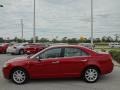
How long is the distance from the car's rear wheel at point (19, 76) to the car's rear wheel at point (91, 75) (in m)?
2.30

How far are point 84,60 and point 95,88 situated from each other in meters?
1.46

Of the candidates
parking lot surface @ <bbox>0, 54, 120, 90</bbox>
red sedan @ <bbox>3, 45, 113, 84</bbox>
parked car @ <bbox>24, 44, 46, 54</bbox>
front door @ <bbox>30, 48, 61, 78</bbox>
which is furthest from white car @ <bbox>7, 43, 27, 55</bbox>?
front door @ <bbox>30, 48, 61, 78</bbox>

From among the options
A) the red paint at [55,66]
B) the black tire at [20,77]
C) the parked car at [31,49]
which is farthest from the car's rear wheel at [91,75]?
the parked car at [31,49]

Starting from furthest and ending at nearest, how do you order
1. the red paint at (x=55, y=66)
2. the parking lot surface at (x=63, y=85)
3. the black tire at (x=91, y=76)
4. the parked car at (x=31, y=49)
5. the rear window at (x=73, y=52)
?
the parked car at (x=31, y=49), the rear window at (x=73, y=52), the black tire at (x=91, y=76), the red paint at (x=55, y=66), the parking lot surface at (x=63, y=85)

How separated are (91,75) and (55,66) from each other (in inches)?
56.1

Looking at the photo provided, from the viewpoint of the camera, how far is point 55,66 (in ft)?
35.2

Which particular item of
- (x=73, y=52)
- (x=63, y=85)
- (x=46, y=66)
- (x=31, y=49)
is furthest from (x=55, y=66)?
(x=31, y=49)

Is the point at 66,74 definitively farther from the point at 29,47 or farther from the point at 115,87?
the point at 29,47

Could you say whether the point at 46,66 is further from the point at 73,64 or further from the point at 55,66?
the point at 73,64

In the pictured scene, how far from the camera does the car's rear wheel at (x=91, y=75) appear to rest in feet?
35.7

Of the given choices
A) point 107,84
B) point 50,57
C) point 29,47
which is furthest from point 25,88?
point 29,47

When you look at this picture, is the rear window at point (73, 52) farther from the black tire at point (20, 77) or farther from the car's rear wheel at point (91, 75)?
the black tire at point (20, 77)

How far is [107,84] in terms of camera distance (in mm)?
10516

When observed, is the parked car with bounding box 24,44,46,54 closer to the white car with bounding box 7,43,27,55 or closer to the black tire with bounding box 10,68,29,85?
the white car with bounding box 7,43,27,55
